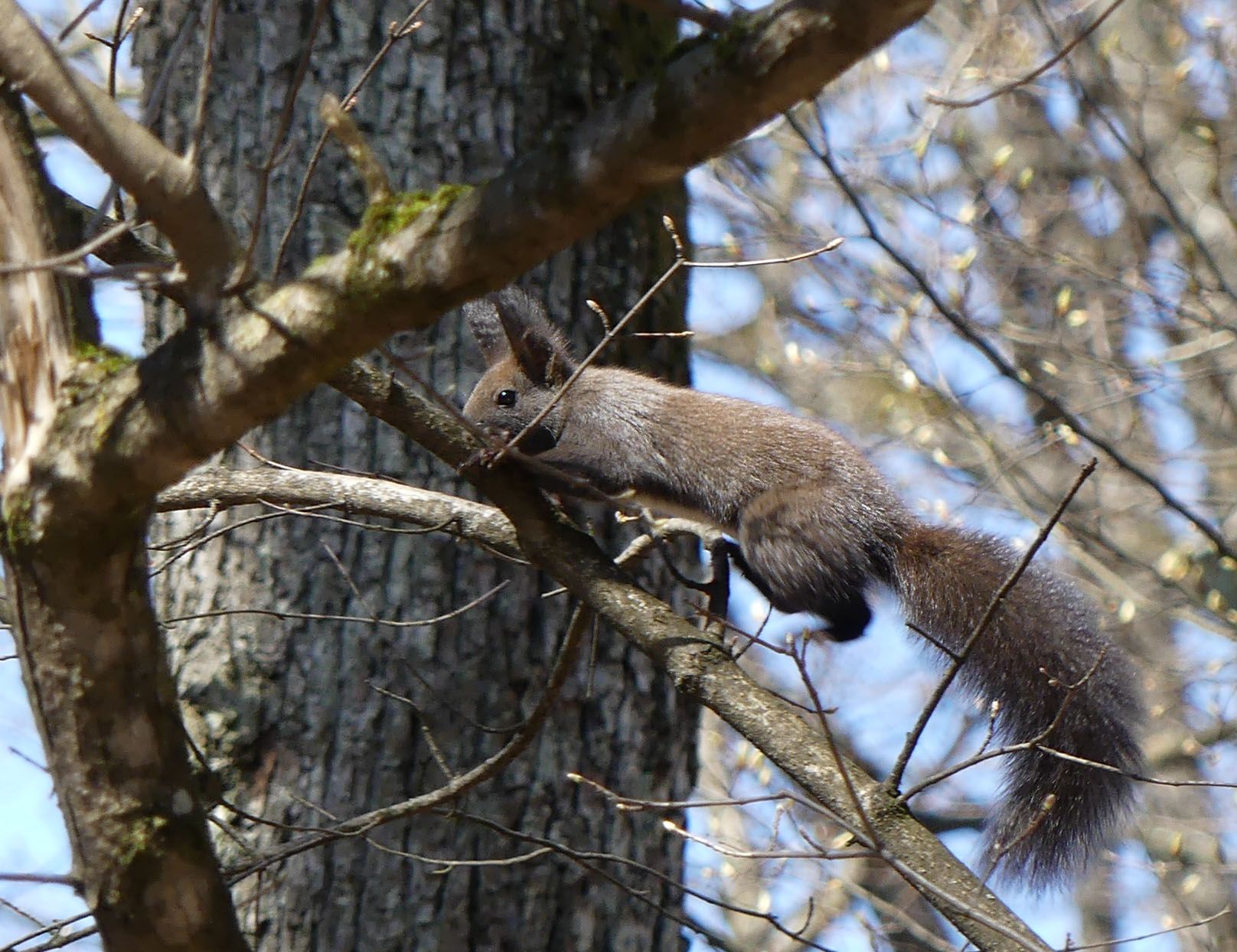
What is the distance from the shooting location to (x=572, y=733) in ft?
10.2

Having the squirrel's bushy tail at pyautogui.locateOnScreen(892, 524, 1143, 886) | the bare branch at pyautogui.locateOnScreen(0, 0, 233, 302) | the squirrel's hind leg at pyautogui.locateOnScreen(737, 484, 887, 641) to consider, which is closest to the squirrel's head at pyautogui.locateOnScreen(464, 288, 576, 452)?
the squirrel's hind leg at pyautogui.locateOnScreen(737, 484, 887, 641)

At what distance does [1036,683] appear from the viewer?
278cm

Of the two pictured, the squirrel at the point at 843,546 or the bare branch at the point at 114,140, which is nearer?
the bare branch at the point at 114,140

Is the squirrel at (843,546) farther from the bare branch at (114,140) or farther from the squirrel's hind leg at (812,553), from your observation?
the bare branch at (114,140)

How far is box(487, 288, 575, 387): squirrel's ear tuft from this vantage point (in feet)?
10.0

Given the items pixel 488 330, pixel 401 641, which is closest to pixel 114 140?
pixel 401 641

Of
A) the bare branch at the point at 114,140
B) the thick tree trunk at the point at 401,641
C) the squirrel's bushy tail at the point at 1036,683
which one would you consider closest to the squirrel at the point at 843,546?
the squirrel's bushy tail at the point at 1036,683

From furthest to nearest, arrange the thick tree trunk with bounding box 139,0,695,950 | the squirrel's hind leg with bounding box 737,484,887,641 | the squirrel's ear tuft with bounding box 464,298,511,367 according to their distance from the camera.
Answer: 1. the squirrel's ear tuft with bounding box 464,298,511,367
2. the squirrel's hind leg with bounding box 737,484,887,641
3. the thick tree trunk with bounding box 139,0,695,950

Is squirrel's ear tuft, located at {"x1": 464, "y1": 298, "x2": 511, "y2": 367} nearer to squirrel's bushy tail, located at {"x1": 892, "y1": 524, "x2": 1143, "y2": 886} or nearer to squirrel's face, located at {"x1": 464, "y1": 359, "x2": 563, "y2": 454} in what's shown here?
squirrel's face, located at {"x1": 464, "y1": 359, "x2": 563, "y2": 454}

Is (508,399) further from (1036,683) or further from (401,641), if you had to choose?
(1036,683)

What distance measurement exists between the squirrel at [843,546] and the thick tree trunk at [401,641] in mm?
228

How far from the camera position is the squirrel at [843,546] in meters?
2.56

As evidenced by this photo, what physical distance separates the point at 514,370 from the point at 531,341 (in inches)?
5.9

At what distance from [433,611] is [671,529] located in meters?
0.72
